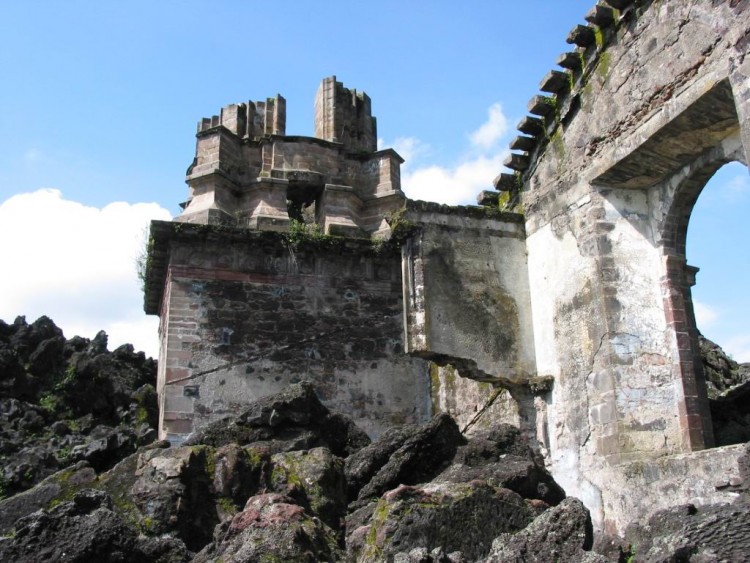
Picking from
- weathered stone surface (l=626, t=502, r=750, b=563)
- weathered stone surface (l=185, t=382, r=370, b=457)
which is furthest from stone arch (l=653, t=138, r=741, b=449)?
weathered stone surface (l=185, t=382, r=370, b=457)

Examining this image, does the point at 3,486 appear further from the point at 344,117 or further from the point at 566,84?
the point at 566,84

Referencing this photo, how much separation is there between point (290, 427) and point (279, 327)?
11.3 feet

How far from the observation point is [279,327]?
13250 millimetres

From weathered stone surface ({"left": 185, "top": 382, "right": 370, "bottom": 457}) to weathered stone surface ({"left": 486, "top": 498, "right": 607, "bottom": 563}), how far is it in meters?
4.10

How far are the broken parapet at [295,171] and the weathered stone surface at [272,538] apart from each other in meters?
8.18

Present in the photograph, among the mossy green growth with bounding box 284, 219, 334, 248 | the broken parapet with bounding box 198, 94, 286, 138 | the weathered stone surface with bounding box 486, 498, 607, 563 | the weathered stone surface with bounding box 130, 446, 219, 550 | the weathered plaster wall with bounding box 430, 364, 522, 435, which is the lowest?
the weathered stone surface with bounding box 486, 498, 607, 563

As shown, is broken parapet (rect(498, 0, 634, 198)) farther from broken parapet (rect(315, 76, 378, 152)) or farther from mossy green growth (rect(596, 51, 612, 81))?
Answer: broken parapet (rect(315, 76, 378, 152))

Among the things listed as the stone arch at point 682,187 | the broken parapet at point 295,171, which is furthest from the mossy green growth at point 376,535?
the broken parapet at point 295,171

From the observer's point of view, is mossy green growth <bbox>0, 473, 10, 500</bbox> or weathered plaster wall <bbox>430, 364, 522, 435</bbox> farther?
mossy green growth <bbox>0, 473, 10, 500</bbox>

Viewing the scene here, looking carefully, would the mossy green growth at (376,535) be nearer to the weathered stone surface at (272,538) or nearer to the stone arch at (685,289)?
the weathered stone surface at (272,538)

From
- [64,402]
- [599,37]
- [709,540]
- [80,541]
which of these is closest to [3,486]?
[64,402]

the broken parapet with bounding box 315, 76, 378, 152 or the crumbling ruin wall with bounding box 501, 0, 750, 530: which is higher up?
the broken parapet with bounding box 315, 76, 378, 152

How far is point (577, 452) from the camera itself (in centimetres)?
937

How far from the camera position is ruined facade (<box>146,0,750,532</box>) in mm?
8617
